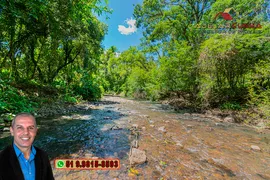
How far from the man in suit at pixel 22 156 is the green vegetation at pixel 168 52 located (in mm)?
4113

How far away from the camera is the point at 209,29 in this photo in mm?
11375

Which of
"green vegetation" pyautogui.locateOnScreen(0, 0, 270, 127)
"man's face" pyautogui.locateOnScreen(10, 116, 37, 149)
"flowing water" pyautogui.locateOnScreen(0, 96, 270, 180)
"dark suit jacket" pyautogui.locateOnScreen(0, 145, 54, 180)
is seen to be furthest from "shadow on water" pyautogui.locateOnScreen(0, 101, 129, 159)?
"man's face" pyautogui.locateOnScreen(10, 116, 37, 149)

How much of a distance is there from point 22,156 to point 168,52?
1321 centimetres

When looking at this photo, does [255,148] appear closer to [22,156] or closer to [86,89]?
[22,156]

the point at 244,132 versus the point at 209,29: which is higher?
the point at 209,29

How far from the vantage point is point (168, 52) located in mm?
13211

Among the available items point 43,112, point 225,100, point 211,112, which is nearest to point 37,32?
point 43,112

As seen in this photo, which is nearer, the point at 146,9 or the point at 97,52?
the point at 97,52

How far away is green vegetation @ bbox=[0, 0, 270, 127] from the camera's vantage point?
596cm

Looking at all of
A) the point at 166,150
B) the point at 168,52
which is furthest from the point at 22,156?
the point at 168,52

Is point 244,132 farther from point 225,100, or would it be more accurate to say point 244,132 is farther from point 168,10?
point 168,10

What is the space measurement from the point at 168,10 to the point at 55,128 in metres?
14.8

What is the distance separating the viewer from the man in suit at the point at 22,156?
3.72 feet

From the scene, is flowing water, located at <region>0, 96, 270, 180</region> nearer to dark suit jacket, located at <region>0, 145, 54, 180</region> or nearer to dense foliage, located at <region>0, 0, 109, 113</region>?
dark suit jacket, located at <region>0, 145, 54, 180</region>
